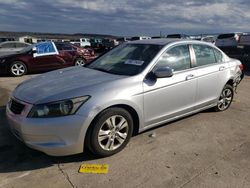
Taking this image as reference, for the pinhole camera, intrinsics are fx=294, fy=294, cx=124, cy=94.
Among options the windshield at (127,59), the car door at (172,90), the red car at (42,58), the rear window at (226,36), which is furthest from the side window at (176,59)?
the rear window at (226,36)

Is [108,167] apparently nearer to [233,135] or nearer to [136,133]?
[136,133]

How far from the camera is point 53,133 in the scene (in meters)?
3.52

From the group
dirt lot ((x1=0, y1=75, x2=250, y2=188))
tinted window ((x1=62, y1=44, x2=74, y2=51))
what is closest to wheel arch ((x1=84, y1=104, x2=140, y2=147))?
dirt lot ((x1=0, y1=75, x2=250, y2=188))

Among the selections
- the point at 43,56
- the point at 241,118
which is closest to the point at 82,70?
the point at 241,118

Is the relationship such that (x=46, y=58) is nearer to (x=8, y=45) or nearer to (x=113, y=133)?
(x=8, y=45)

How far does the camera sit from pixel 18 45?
1586 centimetres

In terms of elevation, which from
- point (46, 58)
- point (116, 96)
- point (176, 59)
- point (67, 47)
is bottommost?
point (46, 58)

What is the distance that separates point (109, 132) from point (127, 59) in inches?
56.0

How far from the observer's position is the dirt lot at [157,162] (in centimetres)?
341

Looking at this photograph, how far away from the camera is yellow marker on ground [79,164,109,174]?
3623 mm

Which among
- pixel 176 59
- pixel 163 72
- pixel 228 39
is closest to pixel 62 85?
pixel 163 72

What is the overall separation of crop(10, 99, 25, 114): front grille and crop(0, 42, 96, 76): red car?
8275 millimetres

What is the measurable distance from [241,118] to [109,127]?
3.08 meters

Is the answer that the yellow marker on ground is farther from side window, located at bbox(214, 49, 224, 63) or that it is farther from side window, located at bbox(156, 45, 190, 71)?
side window, located at bbox(214, 49, 224, 63)
